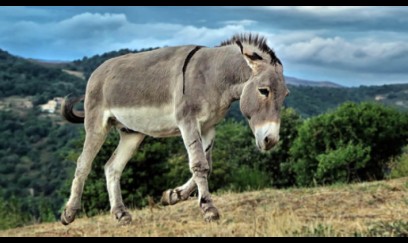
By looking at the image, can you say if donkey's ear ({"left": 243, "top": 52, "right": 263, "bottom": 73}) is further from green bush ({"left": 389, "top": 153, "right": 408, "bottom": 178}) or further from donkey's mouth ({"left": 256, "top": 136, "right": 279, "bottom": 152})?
green bush ({"left": 389, "top": 153, "right": 408, "bottom": 178})

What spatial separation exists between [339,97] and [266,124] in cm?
9165

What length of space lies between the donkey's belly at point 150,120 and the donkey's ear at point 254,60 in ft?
4.21

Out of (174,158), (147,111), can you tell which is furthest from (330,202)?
(174,158)

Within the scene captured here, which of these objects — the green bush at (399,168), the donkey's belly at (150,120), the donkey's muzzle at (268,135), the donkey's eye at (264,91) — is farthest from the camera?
the green bush at (399,168)

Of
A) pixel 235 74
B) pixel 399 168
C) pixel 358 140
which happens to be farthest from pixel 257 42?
pixel 358 140

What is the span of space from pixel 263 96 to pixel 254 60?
53 cm

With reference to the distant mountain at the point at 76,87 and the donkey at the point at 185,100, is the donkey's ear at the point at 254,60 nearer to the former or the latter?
the donkey at the point at 185,100

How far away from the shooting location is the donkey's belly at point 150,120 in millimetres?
9508

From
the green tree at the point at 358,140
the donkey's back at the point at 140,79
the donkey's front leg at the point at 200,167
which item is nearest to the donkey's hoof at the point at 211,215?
the donkey's front leg at the point at 200,167

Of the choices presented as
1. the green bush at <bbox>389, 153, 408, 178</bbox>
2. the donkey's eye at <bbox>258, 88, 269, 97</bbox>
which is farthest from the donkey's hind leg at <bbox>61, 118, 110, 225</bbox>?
the green bush at <bbox>389, 153, 408, 178</bbox>

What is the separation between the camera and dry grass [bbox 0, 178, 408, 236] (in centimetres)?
796

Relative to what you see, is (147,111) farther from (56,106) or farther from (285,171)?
(56,106)

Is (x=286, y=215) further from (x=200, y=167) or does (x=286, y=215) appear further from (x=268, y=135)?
(x=200, y=167)

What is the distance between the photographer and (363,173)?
32.4 m
